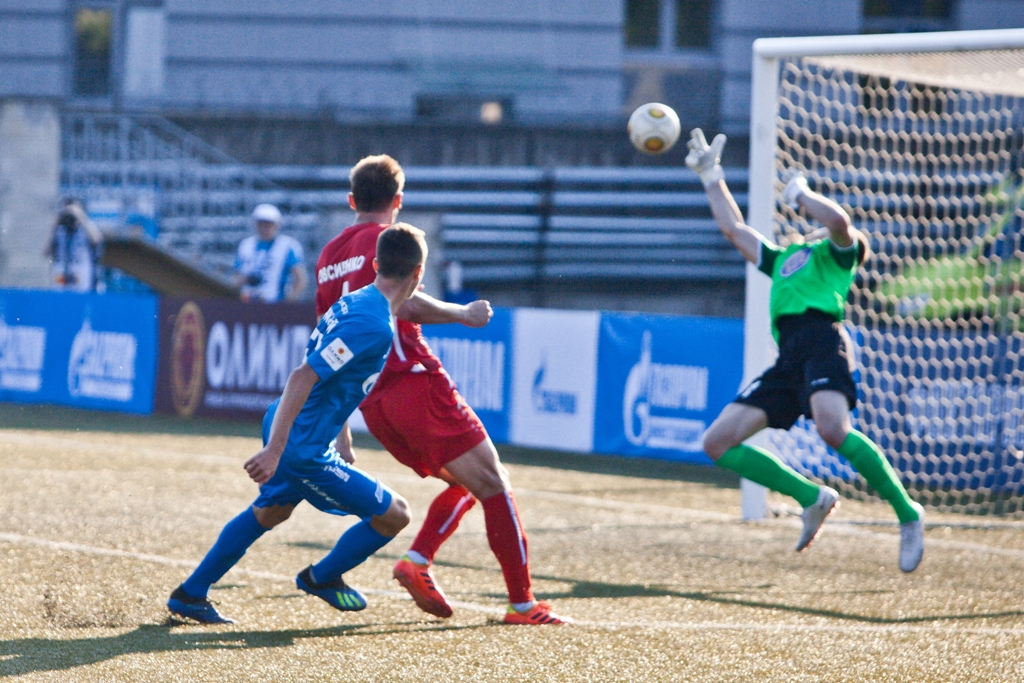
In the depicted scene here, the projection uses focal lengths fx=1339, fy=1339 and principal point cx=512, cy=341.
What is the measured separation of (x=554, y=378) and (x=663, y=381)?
1198mm

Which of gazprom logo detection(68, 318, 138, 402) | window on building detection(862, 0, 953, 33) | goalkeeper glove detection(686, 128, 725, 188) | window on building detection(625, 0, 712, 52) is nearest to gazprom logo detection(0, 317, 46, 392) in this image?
gazprom logo detection(68, 318, 138, 402)

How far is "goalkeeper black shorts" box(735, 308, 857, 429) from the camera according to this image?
6.52m

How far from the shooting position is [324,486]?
498 centimetres

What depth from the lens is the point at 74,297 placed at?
1441cm

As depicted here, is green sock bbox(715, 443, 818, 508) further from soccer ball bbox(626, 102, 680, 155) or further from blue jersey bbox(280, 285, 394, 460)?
blue jersey bbox(280, 285, 394, 460)

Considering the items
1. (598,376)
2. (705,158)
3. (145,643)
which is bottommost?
(145,643)

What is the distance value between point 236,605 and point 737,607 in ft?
7.21

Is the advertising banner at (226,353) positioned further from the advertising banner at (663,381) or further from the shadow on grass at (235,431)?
the advertising banner at (663,381)

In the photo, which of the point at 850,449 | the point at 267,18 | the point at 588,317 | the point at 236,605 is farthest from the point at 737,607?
the point at 267,18

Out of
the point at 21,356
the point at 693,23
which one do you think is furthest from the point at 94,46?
the point at 693,23

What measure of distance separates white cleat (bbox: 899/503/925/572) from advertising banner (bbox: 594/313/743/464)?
4.23 meters

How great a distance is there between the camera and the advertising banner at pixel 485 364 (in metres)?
12.3

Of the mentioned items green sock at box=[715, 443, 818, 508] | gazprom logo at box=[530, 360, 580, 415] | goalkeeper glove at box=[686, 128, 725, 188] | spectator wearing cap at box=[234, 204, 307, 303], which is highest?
goalkeeper glove at box=[686, 128, 725, 188]

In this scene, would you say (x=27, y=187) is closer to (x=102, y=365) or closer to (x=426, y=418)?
(x=102, y=365)
